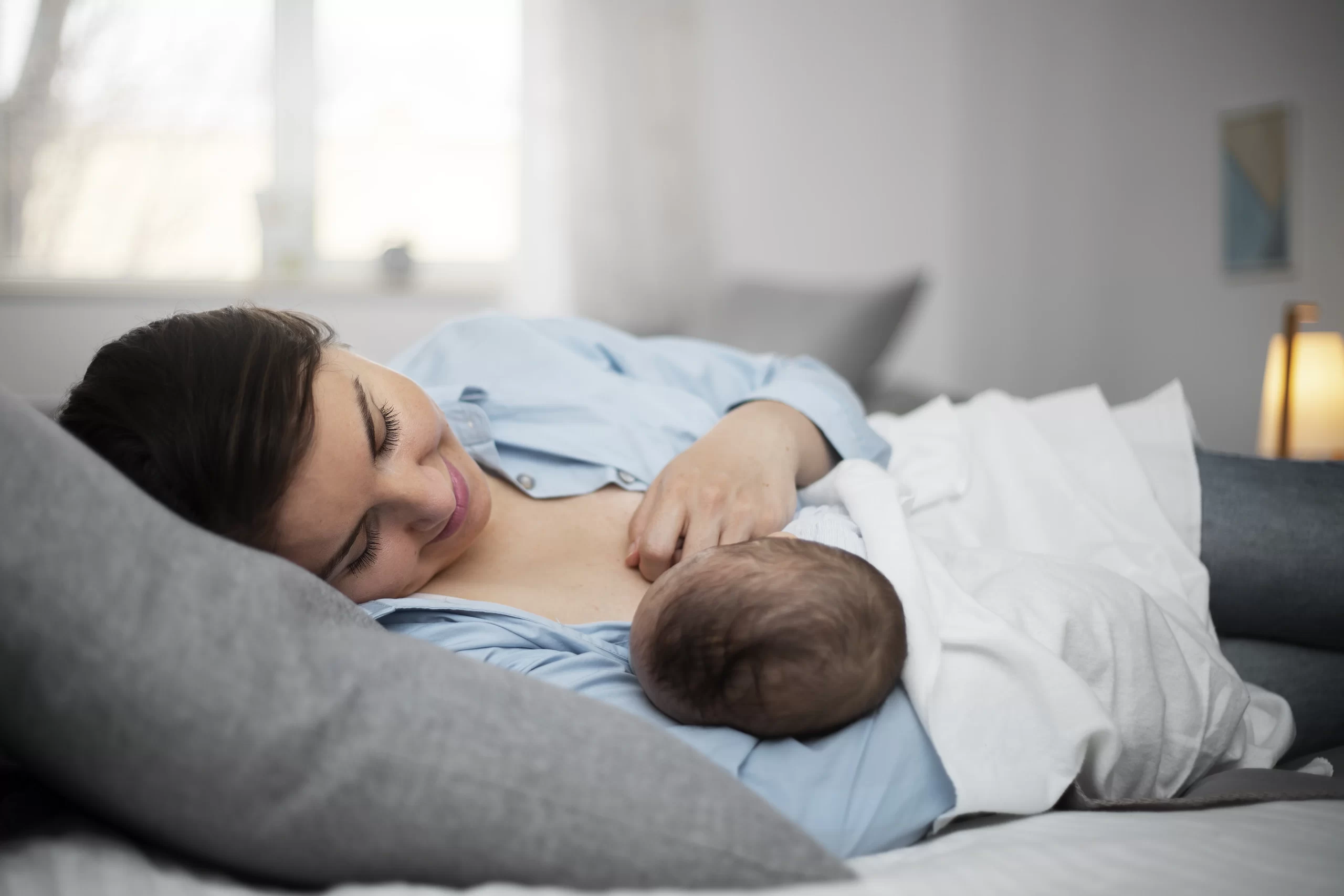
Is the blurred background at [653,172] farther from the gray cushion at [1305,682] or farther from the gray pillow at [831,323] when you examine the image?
the gray cushion at [1305,682]

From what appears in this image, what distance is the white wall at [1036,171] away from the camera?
308 centimetres

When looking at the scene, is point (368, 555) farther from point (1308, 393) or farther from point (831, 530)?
point (1308, 393)

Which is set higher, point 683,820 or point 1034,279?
point 1034,279

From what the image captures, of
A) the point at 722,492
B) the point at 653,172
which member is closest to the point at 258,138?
the point at 653,172

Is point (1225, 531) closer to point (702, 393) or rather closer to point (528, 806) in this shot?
point (702, 393)

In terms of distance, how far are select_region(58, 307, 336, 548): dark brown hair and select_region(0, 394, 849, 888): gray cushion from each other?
0.17m

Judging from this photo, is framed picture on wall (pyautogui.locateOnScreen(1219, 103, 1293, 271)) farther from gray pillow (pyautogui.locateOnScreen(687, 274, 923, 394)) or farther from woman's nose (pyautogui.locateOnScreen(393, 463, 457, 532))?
woman's nose (pyautogui.locateOnScreen(393, 463, 457, 532))

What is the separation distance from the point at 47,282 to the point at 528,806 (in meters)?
3.92

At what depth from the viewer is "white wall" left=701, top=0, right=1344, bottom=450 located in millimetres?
3078

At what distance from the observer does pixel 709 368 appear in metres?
1.53

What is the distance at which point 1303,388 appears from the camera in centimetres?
250

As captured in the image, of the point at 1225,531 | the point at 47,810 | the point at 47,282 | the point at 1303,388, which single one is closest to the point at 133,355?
the point at 47,810

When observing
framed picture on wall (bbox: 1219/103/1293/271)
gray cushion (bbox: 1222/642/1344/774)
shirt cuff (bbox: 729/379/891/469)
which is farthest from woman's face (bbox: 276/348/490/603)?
framed picture on wall (bbox: 1219/103/1293/271)

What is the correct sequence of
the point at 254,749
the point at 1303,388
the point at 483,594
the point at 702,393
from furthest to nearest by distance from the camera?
the point at 1303,388
the point at 702,393
the point at 483,594
the point at 254,749
